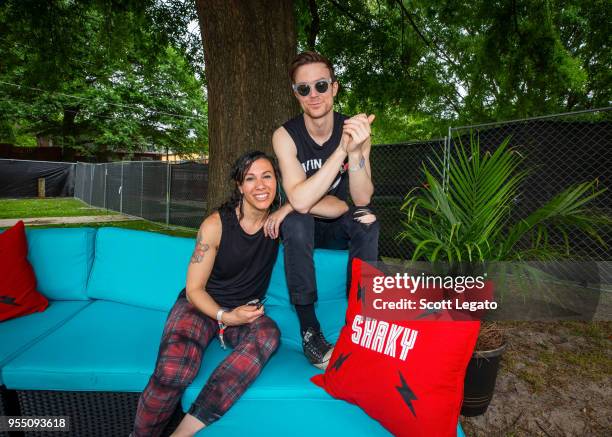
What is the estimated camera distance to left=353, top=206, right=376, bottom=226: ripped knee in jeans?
2.24 metres

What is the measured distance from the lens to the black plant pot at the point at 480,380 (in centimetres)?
214

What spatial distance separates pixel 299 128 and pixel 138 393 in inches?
69.6

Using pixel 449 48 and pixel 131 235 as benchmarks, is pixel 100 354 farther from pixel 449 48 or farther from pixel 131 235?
pixel 449 48

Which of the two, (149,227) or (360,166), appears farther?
(149,227)

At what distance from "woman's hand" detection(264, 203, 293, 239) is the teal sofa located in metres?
0.61

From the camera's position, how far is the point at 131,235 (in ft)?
9.48

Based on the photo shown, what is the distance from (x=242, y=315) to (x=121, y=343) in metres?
0.78

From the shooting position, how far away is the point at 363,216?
2256 mm

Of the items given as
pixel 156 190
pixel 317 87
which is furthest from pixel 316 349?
pixel 156 190

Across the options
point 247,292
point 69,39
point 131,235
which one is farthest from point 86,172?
point 247,292

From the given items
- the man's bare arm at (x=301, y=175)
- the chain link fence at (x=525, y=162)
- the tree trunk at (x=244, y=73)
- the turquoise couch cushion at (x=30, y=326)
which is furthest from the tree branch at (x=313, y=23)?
the turquoise couch cushion at (x=30, y=326)

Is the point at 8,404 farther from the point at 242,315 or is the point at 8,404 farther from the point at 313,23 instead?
the point at 313,23

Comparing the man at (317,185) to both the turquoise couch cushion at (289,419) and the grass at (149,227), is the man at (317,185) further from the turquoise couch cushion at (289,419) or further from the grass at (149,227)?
the grass at (149,227)

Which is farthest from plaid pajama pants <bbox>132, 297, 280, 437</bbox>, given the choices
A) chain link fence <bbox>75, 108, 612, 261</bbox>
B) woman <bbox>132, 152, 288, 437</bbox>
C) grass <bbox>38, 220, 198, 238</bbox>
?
grass <bbox>38, 220, 198, 238</bbox>
